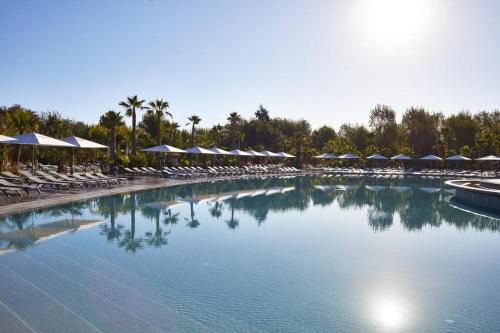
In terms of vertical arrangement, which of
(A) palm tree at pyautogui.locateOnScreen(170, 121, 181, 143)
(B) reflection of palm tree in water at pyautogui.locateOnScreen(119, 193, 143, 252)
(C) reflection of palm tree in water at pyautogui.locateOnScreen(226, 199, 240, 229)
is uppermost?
(A) palm tree at pyautogui.locateOnScreen(170, 121, 181, 143)

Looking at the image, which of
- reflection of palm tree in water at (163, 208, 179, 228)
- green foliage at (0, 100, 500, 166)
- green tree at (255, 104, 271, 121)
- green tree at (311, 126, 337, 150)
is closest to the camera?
reflection of palm tree in water at (163, 208, 179, 228)

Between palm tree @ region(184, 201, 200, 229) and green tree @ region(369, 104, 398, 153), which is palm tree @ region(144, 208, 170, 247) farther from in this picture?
green tree @ region(369, 104, 398, 153)

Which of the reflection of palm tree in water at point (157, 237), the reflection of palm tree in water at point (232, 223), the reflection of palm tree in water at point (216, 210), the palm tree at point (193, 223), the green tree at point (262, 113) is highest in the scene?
the green tree at point (262, 113)

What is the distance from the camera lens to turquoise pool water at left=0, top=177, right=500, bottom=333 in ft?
14.5

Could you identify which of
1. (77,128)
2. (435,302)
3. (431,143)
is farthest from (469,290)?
(431,143)

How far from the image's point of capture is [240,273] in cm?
621

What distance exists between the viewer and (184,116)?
38.8 m

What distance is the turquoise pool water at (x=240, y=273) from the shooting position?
4.42m

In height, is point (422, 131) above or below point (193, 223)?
above

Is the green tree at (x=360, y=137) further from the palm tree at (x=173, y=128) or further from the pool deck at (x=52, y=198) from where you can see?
the pool deck at (x=52, y=198)

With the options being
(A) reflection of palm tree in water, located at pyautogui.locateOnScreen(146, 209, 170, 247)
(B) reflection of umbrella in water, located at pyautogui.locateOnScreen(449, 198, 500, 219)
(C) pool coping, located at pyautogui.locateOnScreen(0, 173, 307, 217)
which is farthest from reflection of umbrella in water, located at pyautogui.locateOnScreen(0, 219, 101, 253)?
(B) reflection of umbrella in water, located at pyautogui.locateOnScreen(449, 198, 500, 219)

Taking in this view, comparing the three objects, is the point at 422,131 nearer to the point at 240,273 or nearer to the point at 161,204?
the point at 161,204

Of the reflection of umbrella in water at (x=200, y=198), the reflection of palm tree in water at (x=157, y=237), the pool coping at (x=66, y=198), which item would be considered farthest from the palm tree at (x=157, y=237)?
the reflection of umbrella in water at (x=200, y=198)

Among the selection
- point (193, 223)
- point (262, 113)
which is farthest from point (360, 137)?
point (193, 223)
